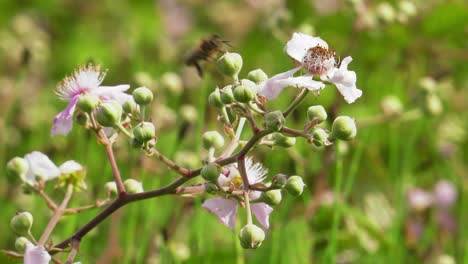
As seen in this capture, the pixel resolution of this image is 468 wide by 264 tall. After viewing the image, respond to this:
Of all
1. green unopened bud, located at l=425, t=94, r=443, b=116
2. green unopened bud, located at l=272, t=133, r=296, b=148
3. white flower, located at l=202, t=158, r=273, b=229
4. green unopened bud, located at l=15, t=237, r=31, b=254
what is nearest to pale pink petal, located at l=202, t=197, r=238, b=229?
white flower, located at l=202, t=158, r=273, b=229

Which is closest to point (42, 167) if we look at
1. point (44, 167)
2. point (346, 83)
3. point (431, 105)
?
point (44, 167)

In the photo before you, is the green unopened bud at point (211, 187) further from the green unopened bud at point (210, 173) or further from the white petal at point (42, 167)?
the white petal at point (42, 167)

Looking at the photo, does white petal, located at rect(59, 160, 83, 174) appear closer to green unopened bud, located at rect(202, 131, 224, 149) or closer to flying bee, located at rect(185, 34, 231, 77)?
green unopened bud, located at rect(202, 131, 224, 149)

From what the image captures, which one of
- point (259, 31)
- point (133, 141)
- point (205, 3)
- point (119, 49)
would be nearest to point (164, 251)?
point (133, 141)

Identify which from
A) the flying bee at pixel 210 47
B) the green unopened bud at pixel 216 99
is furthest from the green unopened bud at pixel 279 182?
the flying bee at pixel 210 47

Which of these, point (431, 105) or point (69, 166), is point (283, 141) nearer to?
point (69, 166)

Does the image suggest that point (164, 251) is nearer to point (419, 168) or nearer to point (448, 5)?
point (419, 168)
